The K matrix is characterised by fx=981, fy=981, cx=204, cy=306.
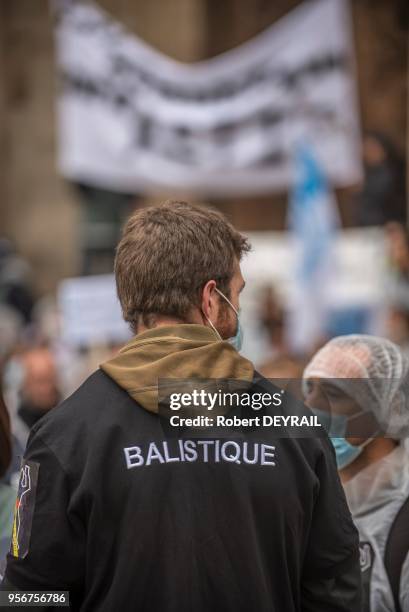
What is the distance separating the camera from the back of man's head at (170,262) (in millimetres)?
1900

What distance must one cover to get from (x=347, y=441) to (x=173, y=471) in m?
0.74

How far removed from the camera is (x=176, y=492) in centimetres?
179

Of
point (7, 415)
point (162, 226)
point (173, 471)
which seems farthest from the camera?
point (7, 415)

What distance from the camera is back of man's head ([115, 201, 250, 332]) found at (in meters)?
1.90

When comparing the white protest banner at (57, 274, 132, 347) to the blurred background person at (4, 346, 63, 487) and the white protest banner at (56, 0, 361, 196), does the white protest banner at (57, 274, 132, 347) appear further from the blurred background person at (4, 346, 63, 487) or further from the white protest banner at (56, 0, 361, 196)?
the white protest banner at (56, 0, 361, 196)

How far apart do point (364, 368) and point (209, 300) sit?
0.74 m

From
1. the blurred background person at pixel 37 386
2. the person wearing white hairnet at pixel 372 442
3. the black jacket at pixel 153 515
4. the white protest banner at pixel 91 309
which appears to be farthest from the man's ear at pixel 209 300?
the white protest banner at pixel 91 309

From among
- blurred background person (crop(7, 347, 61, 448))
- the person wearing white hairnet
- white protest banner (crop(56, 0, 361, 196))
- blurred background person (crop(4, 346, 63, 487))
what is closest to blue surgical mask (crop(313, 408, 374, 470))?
the person wearing white hairnet

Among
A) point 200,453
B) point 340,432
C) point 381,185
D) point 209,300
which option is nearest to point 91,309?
point 381,185

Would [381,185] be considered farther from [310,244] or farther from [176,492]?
[176,492]

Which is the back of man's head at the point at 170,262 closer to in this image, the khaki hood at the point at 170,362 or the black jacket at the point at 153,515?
the khaki hood at the point at 170,362

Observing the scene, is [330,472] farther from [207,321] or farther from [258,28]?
[258,28]

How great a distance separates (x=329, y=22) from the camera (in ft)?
24.7

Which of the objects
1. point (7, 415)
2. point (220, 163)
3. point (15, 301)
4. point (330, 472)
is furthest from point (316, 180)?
point (330, 472)
